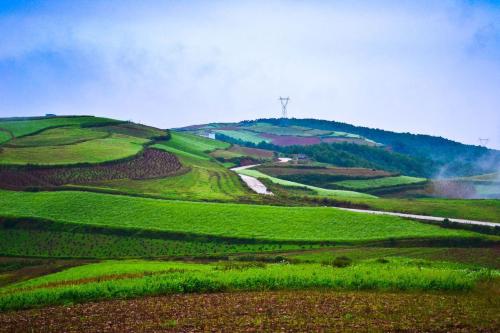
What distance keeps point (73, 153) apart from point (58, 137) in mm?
24894

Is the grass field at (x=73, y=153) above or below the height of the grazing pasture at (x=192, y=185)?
above

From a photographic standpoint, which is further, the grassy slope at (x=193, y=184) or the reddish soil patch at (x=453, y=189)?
the reddish soil patch at (x=453, y=189)

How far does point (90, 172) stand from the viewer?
112 meters

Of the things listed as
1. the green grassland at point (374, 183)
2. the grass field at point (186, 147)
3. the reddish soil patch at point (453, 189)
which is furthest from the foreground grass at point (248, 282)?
the grass field at point (186, 147)

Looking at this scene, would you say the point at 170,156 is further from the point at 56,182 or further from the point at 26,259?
the point at 26,259

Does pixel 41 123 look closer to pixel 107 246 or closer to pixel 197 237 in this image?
pixel 107 246

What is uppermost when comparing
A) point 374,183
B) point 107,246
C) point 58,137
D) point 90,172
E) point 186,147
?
point 58,137

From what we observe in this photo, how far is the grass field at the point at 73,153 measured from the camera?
113781mm

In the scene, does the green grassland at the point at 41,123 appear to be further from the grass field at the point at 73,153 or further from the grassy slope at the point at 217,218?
the grassy slope at the point at 217,218

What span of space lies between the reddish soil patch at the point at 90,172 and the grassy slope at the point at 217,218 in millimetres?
9445

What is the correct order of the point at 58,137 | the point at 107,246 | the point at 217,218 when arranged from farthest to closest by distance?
the point at 58,137 < the point at 217,218 < the point at 107,246

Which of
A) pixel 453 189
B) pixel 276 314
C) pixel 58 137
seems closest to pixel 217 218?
pixel 276 314

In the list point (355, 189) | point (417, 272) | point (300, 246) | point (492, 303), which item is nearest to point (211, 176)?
point (355, 189)

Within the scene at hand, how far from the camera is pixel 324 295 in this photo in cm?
3491
